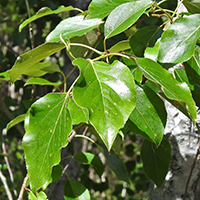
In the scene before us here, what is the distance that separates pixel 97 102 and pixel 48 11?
376 millimetres

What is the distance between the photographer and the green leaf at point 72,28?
61 centimetres

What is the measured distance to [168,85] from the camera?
45cm

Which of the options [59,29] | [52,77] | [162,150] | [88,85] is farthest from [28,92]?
[88,85]

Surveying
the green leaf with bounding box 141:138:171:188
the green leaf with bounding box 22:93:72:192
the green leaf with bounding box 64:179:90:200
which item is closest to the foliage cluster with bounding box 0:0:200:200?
the green leaf with bounding box 22:93:72:192

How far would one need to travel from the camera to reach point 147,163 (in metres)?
0.68

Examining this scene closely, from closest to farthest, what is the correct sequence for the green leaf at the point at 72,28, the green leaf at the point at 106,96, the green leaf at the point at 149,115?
the green leaf at the point at 106,96
the green leaf at the point at 149,115
the green leaf at the point at 72,28

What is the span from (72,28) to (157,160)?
1.24 ft

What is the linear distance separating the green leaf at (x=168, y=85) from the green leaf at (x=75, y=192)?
0.45 m

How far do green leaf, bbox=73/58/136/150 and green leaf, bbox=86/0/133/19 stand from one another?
0.16m

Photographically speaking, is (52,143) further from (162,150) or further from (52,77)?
(52,77)

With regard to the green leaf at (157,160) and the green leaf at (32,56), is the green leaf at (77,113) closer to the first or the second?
the green leaf at (32,56)

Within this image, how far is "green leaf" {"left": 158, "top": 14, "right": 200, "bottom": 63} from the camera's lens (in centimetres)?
48

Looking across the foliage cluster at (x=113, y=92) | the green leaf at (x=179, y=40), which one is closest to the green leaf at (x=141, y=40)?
the foliage cluster at (x=113, y=92)

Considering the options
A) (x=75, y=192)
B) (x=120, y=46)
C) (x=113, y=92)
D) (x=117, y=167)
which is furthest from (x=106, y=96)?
(x=117, y=167)
